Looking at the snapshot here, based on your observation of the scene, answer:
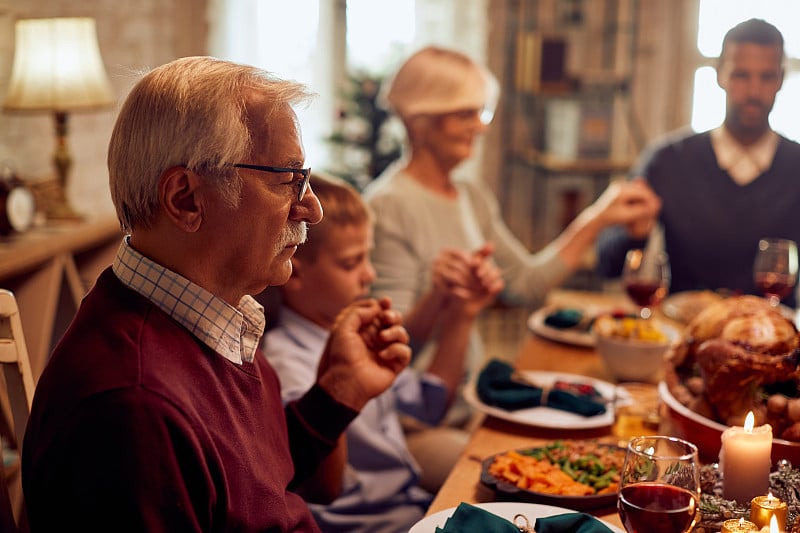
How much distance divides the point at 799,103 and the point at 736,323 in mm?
3312

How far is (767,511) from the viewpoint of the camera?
1.05 meters

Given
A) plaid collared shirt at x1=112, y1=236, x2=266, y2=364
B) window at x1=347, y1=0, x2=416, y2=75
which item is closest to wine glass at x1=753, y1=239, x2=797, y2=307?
plaid collared shirt at x1=112, y1=236, x2=266, y2=364

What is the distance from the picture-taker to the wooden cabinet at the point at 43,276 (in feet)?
7.99

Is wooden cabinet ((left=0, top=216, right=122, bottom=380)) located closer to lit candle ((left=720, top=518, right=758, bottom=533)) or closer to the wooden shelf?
lit candle ((left=720, top=518, right=758, bottom=533))

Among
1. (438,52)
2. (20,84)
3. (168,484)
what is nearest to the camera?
(168,484)

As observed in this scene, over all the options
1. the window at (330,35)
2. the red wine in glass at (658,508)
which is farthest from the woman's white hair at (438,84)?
the window at (330,35)

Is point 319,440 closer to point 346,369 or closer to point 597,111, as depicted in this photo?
point 346,369

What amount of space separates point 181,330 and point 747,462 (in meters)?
0.75

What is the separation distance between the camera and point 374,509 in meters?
1.71

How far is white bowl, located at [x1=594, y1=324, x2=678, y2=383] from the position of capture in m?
1.79

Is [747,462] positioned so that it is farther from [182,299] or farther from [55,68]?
[55,68]

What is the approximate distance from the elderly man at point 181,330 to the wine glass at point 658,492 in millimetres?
425

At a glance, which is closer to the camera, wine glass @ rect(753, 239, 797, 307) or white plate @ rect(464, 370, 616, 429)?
white plate @ rect(464, 370, 616, 429)

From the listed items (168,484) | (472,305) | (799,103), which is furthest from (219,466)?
(799,103)
